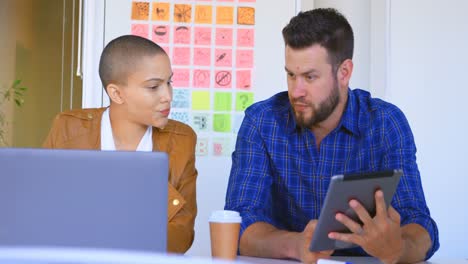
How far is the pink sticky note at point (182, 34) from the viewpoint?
3865mm

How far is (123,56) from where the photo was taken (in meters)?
2.35

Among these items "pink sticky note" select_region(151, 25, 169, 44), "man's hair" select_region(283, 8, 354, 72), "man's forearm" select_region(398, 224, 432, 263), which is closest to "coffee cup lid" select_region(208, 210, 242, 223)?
"man's forearm" select_region(398, 224, 432, 263)

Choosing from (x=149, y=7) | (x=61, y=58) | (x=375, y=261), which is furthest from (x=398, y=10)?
(x=61, y=58)

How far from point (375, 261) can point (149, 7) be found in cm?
250

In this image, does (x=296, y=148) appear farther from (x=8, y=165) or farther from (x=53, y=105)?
(x=53, y=105)

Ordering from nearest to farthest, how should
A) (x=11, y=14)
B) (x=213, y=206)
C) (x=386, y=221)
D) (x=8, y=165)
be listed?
Result: (x=8, y=165), (x=386, y=221), (x=213, y=206), (x=11, y=14)

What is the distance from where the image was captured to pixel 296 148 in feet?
7.02

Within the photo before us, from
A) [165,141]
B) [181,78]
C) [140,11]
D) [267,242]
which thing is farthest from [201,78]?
[267,242]

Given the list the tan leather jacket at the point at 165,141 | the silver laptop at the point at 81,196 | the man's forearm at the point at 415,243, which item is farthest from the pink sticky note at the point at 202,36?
the silver laptop at the point at 81,196

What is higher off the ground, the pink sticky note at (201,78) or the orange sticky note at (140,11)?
the orange sticky note at (140,11)

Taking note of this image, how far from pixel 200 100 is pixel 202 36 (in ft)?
1.15

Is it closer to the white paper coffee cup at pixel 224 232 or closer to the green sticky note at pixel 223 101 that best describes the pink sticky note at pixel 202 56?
the green sticky note at pixel 223 101

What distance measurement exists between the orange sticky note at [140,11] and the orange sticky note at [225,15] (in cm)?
39

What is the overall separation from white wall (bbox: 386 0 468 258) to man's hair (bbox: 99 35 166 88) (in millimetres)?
2004
